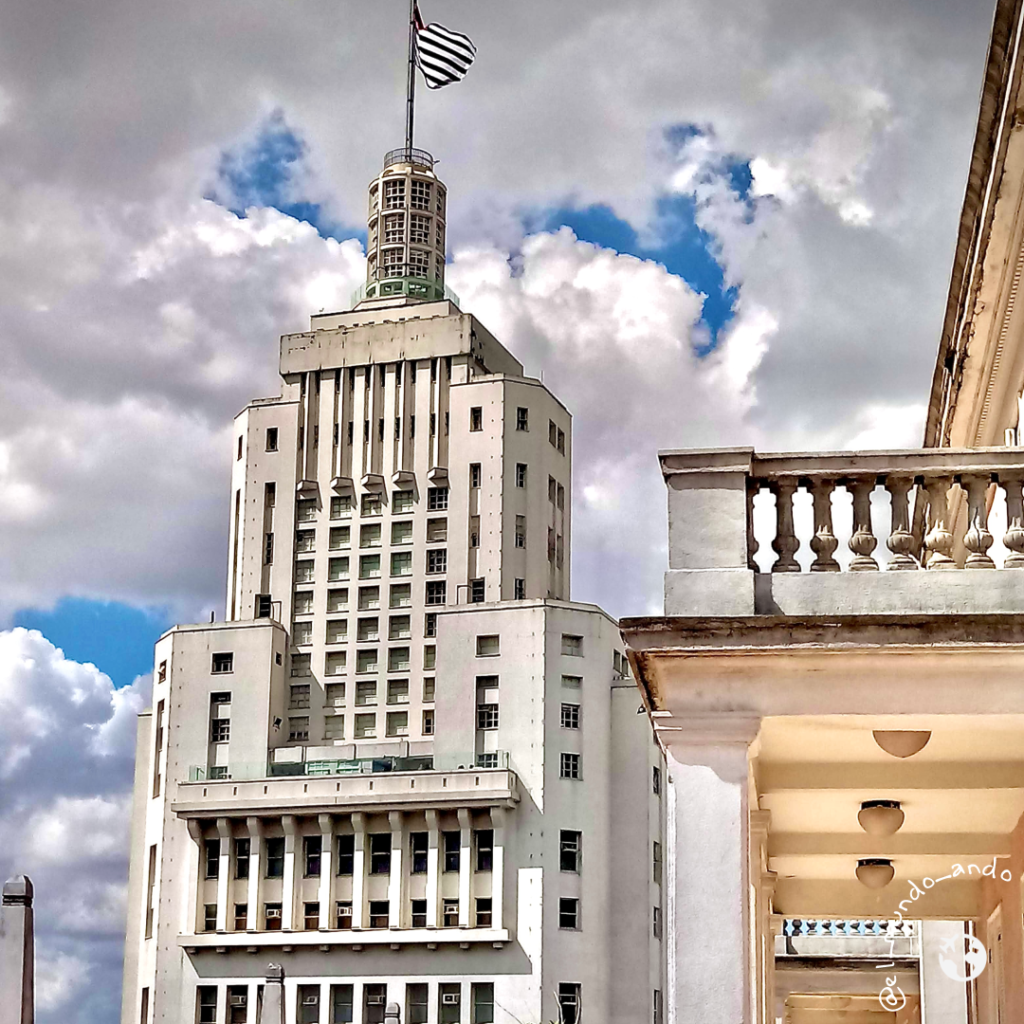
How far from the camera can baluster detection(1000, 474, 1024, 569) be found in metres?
8.62

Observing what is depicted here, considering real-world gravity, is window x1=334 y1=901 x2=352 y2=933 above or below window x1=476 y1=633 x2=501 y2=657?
below

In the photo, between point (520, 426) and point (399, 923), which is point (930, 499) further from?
point (520, 426)

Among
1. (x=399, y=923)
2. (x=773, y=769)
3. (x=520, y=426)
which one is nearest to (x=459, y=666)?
(x=399, y=923)

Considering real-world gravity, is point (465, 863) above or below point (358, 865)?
below

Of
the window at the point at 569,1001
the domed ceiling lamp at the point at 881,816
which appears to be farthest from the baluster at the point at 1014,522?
the window at the point at 569,1001

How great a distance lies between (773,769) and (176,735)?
72.4m

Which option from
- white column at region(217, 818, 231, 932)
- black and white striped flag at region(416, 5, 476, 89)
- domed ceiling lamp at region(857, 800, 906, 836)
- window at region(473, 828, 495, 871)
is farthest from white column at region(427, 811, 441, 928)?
domed ceiling lamp at region(857, 800, 906, 836)

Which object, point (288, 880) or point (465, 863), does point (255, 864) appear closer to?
point (288, 880)

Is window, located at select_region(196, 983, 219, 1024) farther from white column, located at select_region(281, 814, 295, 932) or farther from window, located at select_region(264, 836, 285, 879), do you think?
window, located at select_region(264, 836, 285, 879)

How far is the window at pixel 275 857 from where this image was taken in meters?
77.1

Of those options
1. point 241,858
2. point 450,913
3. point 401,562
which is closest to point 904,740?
point 450,913

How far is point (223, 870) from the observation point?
77.1 metres

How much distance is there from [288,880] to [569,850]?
11.7 meters

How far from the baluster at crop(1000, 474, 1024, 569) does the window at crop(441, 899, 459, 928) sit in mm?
66532
